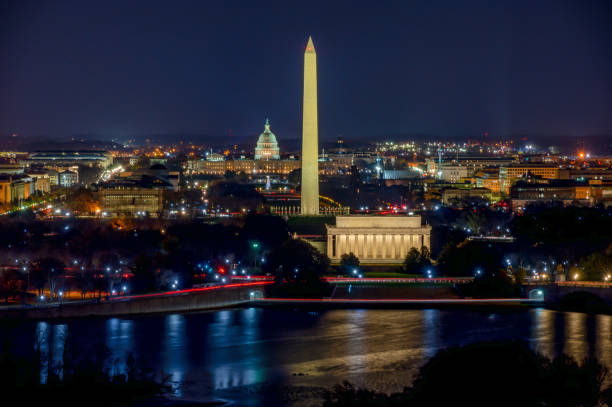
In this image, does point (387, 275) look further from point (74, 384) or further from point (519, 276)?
point (74, 384)

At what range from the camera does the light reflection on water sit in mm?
21750

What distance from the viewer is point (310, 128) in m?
45.4

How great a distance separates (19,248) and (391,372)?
71.6ft

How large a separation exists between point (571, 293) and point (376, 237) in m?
13.5

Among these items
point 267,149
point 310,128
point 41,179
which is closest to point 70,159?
point 267,149

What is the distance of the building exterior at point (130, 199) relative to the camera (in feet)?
211

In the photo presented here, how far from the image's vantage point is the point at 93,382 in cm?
2008

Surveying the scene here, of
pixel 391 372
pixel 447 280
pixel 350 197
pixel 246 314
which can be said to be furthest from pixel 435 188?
pixel 391 372

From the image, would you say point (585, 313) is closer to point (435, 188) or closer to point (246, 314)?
point (246, 314)

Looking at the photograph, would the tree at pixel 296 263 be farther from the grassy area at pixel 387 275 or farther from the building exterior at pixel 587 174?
the building exterior at pixel 587 174

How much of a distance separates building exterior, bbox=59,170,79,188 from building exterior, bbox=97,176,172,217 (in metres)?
24.4

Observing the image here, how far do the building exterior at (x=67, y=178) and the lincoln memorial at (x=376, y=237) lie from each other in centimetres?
5277

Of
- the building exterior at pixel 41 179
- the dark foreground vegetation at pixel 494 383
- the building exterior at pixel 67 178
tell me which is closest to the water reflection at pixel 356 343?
the dark foreground vegetation at pixel 494 383

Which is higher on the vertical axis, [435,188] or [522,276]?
[435,188]
